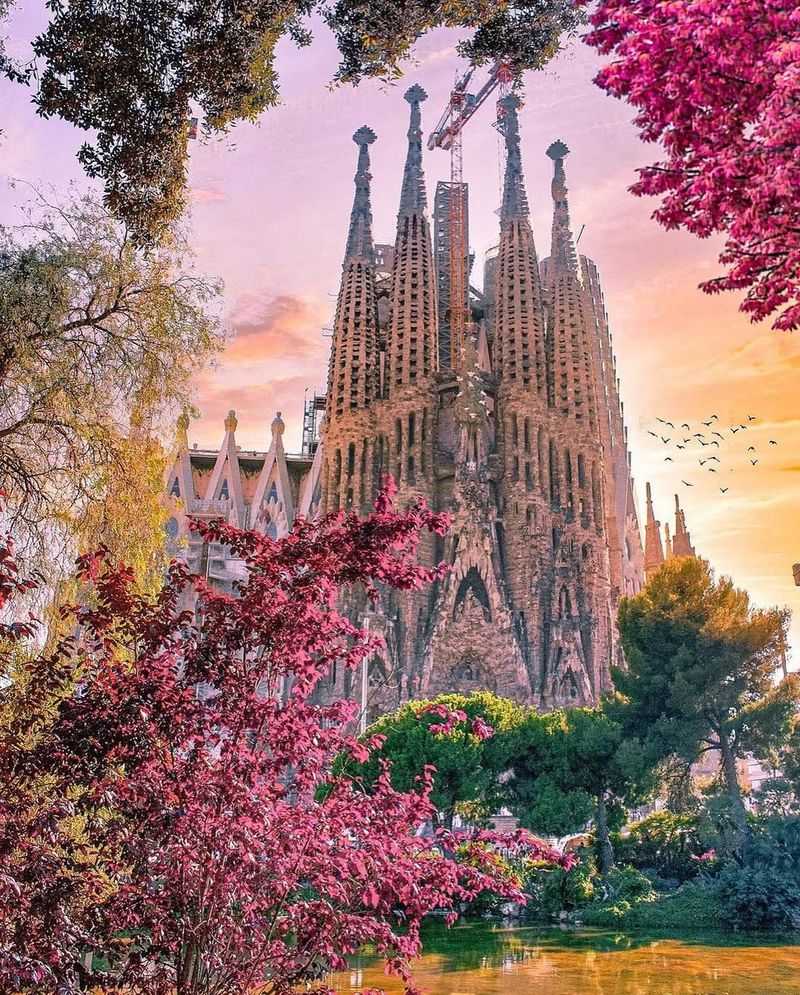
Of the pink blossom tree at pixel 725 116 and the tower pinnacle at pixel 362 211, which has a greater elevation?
the tower pinnacle at pixel 362 211

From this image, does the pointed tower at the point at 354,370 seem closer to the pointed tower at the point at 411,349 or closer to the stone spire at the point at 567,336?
the pointed tower at the point at 411,349

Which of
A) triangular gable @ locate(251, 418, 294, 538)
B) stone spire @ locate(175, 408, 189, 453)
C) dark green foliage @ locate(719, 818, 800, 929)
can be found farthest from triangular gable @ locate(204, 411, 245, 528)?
stone spire @ locate(175, 408, 189, 453)

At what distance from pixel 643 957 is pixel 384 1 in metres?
12.9

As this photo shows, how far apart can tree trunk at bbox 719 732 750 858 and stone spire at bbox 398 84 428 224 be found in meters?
28.4

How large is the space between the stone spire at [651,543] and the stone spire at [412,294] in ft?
70.7

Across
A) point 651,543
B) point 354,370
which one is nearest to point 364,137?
point 354,370

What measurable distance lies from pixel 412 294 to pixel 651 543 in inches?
941

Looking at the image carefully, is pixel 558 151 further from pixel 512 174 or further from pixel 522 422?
pixel 522 422

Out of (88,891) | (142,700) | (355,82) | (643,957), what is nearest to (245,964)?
(88,891)

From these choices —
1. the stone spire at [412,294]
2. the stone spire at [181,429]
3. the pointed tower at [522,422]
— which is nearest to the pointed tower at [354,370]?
the stone spire at [412,294]

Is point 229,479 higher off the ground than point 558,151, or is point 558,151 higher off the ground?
point 558,151

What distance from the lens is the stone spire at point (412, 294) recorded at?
40.3 m

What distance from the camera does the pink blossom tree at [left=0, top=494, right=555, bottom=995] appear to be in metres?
4.36

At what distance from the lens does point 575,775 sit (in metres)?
22.8
